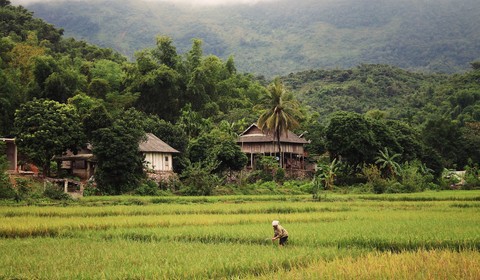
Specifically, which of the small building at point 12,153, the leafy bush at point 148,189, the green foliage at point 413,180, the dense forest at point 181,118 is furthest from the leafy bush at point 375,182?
the small building at point 12,153

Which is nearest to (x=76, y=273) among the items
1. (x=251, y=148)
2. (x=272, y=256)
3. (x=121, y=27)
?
(x=272, y=256)

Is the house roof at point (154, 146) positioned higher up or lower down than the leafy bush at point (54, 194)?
higher up

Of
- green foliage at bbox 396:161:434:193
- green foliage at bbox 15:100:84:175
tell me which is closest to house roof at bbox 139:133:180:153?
green foliage at bbox 15:100:84:175

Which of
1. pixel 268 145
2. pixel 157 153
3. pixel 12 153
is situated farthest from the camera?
pixel 268 145

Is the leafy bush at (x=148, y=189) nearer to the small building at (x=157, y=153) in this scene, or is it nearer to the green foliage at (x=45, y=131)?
the small building at (x=157, y=153)

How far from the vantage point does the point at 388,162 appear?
4384 centimetres

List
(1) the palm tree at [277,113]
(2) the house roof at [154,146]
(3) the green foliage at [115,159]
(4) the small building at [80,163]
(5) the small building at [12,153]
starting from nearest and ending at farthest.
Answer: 1. (3) the green foliage at [115,159]
2. (5) the small building at [12,153]
3. (4) the small building at [80,163]
4. (2) the house roof at [154,146]
5. (1) the palm tree at [277,113]

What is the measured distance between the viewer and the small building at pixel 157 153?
128ft

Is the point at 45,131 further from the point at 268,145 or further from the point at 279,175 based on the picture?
the point at 268,145

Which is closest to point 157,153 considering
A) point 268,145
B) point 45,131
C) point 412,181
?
point 45,131

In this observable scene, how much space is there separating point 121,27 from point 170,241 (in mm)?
186670

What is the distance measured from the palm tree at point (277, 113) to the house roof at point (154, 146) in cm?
943

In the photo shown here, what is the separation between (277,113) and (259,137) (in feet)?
18.3

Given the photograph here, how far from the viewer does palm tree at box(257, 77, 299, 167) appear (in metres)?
46.7
